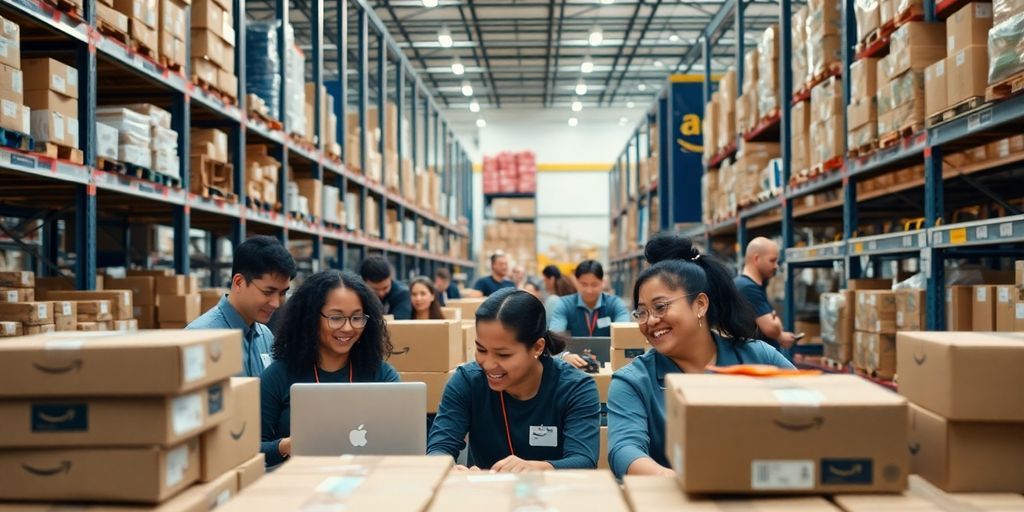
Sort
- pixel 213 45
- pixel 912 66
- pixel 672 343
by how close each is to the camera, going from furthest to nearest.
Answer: pixel 213 45
pixel 912 66
pixel 672 343

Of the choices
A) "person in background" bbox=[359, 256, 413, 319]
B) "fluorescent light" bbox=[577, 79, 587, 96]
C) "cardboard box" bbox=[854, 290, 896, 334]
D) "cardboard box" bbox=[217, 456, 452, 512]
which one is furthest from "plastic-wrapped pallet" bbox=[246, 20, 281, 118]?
"fluorescent light" bbox=[577, 79, 587, 96]

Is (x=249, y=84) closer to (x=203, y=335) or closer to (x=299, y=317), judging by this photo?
(x=299, y=317)

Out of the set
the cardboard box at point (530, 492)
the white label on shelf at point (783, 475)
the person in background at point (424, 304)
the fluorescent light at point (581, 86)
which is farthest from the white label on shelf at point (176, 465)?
the fluorescent light at point (581, 86)

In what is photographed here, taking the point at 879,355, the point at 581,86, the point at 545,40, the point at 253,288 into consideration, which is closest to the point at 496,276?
the point at 879,355

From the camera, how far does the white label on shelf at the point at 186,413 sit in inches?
66.8

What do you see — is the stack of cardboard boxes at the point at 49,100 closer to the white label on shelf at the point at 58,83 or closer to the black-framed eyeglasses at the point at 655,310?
the white label on shelf at the point at 58,83

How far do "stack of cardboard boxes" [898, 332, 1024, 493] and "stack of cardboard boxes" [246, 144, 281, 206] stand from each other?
6378 mm

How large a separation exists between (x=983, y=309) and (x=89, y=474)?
4738 millimetres

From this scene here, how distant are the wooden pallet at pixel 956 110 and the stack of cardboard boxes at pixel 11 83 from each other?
4840 mm

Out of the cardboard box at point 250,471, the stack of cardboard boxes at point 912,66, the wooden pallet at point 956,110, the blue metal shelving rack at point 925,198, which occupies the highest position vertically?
the stack of cardboard boxes at point 912,66

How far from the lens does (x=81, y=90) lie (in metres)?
4.62

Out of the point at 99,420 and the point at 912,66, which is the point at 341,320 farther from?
the point at 912,66

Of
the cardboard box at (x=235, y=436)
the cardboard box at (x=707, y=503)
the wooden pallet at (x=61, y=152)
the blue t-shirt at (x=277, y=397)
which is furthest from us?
the wooden pallet at (x=61, y=152)

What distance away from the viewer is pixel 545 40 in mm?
21078
